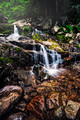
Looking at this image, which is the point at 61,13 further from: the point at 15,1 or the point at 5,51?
the point at 5,51

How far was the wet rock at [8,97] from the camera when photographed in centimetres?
221

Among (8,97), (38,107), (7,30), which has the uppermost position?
(7,30)

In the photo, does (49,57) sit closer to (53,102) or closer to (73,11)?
(53,102)

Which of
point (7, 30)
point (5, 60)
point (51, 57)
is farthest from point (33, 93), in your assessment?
point (7, 30)

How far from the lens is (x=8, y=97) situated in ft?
8.25

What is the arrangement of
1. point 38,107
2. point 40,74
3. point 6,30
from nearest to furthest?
point 38,107 → point 40,74 → point 6,30

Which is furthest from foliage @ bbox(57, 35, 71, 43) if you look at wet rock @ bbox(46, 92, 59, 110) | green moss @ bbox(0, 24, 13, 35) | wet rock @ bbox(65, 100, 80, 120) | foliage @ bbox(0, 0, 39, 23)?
wet rock @ bbox(65, 100, 80, 120)

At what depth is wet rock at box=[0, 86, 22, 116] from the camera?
2207mm

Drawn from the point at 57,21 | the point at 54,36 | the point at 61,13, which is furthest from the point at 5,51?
the point at 61,13

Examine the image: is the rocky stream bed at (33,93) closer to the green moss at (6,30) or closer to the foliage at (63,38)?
the foliage at (63,38)

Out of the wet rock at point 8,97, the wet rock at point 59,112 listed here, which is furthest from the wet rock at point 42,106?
the wet rock at point 8,97

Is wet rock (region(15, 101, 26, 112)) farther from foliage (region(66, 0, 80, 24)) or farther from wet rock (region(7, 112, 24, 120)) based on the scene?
foliage (region(66, 0, 80, 24))

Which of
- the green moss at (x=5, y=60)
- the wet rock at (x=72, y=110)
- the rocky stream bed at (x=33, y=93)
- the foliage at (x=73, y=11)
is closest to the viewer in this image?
the wet rock at (x=72, y=110)

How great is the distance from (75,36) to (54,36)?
2.77 metres
